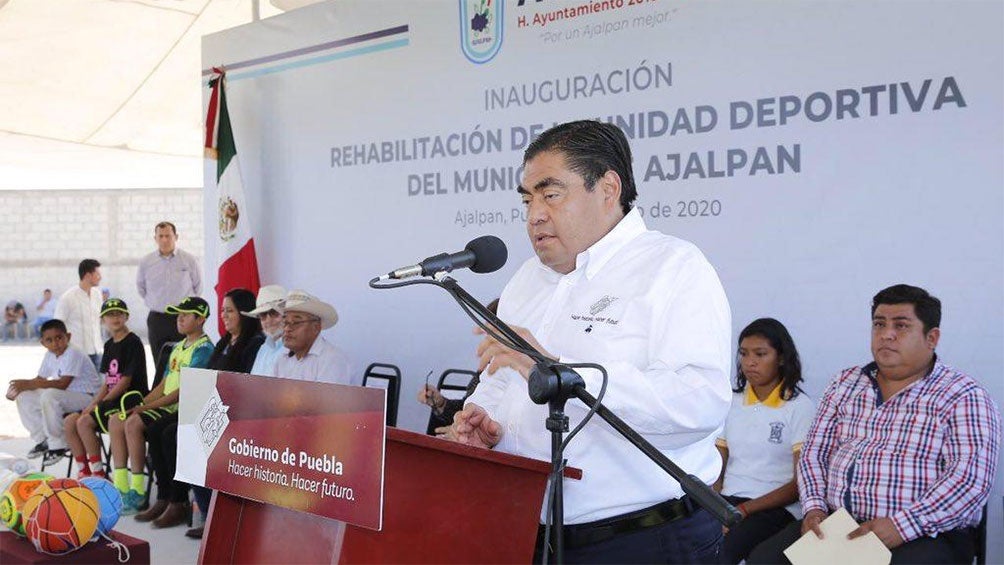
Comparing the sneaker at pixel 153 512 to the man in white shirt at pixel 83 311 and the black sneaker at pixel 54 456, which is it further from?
the man in white shirt at pixel 83 311

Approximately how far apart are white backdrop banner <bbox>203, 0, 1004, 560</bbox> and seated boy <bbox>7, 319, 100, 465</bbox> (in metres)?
1.72

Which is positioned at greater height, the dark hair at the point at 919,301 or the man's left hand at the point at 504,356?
the dark hair at the point at 919,301

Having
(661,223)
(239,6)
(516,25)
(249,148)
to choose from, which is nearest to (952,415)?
(661,223)

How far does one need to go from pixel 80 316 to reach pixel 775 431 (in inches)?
281

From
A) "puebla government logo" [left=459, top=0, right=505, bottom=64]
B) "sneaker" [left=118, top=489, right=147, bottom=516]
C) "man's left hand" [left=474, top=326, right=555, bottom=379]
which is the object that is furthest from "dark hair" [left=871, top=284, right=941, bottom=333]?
"sneaker" [left=118, top=489, right=147, bottom=516]

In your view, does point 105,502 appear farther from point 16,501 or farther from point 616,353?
point 616,353

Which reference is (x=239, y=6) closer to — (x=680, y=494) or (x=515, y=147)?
(x=515, y=147)

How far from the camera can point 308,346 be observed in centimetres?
520

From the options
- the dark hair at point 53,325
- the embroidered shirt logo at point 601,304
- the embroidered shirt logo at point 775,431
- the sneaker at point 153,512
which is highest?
the dark hair at point 53,325

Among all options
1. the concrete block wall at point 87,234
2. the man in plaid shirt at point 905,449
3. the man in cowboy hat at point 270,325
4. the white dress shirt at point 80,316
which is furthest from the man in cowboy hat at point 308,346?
the concrete block wall at point 87,234

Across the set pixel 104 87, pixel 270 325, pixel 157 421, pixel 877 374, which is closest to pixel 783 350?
pixel 877 374

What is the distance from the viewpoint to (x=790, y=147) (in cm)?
394

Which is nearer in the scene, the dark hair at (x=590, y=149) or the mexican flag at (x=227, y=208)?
the dark hair at (x=590, y=149)

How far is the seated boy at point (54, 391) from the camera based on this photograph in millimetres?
6707
